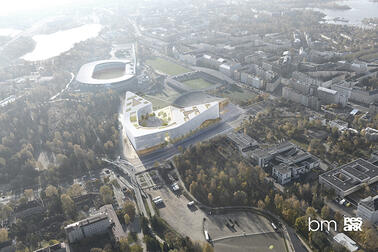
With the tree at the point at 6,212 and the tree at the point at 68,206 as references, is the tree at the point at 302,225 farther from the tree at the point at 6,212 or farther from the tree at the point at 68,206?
the tree at the point at 6,212

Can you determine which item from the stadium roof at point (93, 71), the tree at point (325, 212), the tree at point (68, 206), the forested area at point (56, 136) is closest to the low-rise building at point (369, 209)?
the tree at point (325, 212)

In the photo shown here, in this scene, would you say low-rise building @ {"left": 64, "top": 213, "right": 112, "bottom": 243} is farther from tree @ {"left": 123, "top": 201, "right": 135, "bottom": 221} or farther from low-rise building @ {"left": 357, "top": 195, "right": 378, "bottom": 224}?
low-rise building @ {"left": 357, "top": 195, "right": 378, "bottom": 224}

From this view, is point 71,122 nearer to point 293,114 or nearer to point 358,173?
point 293,114

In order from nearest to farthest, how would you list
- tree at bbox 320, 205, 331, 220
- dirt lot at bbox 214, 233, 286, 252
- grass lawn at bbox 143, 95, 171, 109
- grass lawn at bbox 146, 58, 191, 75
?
dirt lot at bbox 214, 233, 286, 252 < tree at bbox 320, 205, 331, 220 < grass lawn at bbox 143, 95, 171, 109 < grass lawn at bbox 146, 58, 191, 75

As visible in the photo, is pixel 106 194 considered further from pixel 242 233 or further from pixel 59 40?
pixel 59 40

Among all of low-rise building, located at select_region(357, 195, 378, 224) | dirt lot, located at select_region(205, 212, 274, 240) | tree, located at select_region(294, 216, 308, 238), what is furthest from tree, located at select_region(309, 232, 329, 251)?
low-rise building, located at select_region(357, 195, 378, 224)

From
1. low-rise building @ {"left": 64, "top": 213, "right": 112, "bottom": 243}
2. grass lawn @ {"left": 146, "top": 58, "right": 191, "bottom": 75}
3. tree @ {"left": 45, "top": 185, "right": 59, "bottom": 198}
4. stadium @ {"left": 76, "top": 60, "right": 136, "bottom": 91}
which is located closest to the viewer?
low-rise building @ {"left": 64, "top": 213, "right": 112, "bottom": 243}

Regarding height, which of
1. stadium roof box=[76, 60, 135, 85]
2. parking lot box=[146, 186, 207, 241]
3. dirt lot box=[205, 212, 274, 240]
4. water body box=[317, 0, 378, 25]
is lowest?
parking lot box=[146, 186, 207, 241]

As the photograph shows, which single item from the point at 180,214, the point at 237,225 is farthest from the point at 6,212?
the point at 237,225
